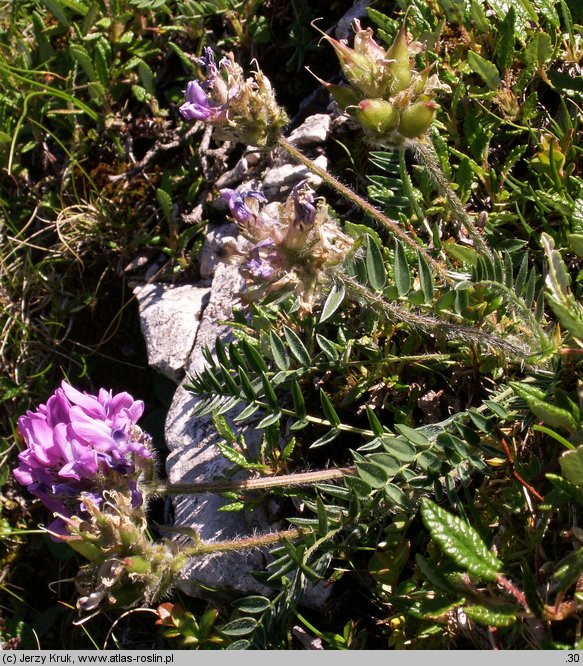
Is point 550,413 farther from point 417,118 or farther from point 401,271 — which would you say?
point 417,118

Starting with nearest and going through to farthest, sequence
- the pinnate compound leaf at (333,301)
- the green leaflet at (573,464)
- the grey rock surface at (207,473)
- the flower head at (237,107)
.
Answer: the green leaflet at (573,464)
the pinnate compound leaf at (333,301)
the flower head at (237,107)
the grey rock surface at (207,473)

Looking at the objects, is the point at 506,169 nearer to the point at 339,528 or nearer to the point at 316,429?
the point at 316,429

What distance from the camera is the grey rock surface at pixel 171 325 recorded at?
3.39 m

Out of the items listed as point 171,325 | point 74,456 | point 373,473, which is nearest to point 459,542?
point 373,473

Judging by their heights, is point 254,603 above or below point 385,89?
below

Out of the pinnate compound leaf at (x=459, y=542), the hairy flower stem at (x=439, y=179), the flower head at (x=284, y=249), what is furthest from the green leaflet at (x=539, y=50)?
the pinnate compound leaf at (x=459, y=542)

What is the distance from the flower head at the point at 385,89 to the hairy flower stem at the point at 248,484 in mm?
1091

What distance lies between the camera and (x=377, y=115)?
2291mm

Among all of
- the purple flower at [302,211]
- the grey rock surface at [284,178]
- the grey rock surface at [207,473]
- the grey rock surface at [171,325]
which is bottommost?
the grey rock surface at [207,473]

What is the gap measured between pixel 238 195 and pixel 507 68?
1.41 meters

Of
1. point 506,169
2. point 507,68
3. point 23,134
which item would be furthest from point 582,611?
point 23,134

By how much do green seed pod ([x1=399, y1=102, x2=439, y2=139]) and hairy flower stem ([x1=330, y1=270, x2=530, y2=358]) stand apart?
1.61ft

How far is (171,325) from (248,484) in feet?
3.82

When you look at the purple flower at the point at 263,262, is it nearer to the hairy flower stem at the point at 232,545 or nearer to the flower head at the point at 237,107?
the flower head at the point at 237,107
